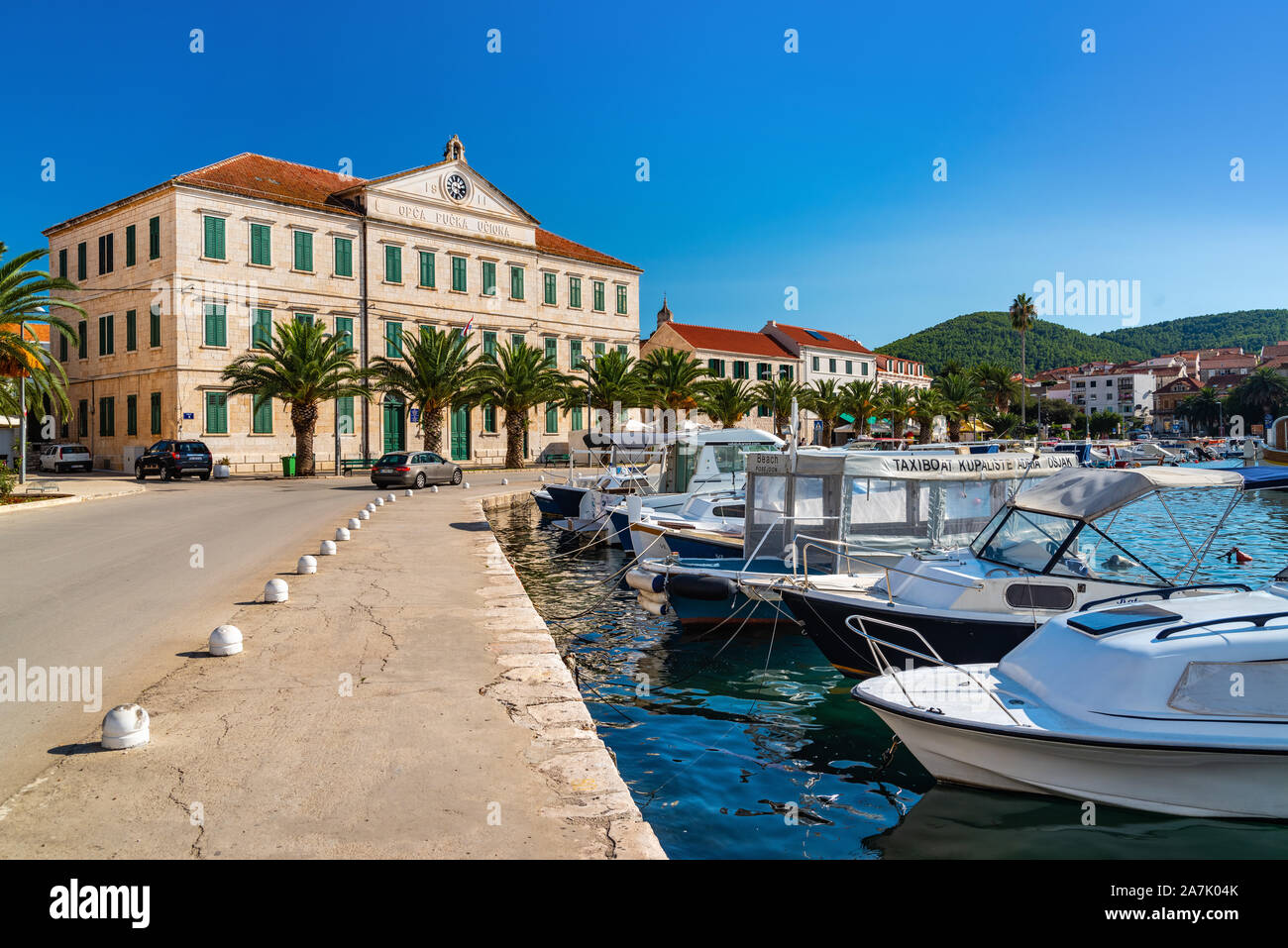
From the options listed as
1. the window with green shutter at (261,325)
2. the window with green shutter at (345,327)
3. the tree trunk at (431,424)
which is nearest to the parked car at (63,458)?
the window with green shutter at (261,325)

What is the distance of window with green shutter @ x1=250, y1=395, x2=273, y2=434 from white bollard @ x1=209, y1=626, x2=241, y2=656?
3899 centimetres

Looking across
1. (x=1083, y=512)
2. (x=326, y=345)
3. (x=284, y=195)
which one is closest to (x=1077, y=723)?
(x=1083, y=512)

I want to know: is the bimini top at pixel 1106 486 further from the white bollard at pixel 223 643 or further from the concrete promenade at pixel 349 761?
the white bollard at pixel 223 643

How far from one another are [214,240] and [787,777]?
4419 centimetres

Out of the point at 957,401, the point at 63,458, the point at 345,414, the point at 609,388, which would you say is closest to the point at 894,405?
the point at 957,401

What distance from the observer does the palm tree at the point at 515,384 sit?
45.5 meters

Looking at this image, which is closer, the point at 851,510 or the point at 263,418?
the point at 851,510

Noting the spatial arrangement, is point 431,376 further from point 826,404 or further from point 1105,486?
point 826,404

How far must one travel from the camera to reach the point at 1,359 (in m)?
29.9

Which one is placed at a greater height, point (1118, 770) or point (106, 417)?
point (106, 417)

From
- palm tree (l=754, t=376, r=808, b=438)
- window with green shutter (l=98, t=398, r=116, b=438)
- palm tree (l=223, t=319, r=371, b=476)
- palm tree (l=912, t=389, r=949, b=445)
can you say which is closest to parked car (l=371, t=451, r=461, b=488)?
palm tree (l=223, t=319, r=371, b=476)

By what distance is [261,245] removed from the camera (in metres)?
44.5
